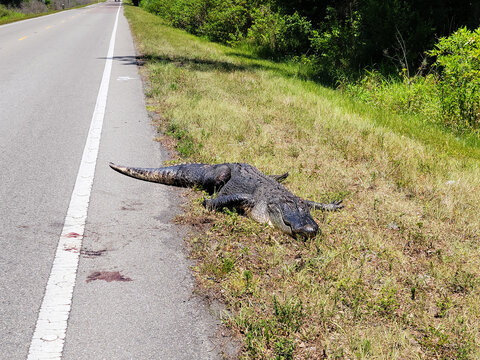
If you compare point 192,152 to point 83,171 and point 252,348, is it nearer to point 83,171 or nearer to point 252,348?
point 83,171

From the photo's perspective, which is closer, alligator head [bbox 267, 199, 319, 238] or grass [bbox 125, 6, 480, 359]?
grass [bbox 125, 6, 480, 359]

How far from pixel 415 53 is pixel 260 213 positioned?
338 inches

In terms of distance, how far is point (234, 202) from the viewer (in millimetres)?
4824

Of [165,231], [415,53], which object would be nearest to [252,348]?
[165,231]

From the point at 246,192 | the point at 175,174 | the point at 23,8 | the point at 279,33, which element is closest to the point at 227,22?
the point at 279,33

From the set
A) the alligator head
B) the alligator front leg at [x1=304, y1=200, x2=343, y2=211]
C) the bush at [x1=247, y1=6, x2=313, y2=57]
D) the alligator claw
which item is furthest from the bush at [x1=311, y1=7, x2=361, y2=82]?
the alligator head

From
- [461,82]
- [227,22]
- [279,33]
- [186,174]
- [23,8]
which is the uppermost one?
[23,8]

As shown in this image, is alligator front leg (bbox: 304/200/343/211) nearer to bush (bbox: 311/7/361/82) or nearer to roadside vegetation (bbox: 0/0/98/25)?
bush (bbox: 311/7/361/82)

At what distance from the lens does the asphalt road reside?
289 cm

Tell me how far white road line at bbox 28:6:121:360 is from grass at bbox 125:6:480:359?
1.05 metres

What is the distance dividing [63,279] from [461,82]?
768 cm

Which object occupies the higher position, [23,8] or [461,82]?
[23,8]

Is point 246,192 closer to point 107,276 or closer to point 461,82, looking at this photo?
point 107,276

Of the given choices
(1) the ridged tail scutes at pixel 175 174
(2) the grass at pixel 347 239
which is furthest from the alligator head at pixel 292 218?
(1) the ridged tail scutes at pixel 175 174
